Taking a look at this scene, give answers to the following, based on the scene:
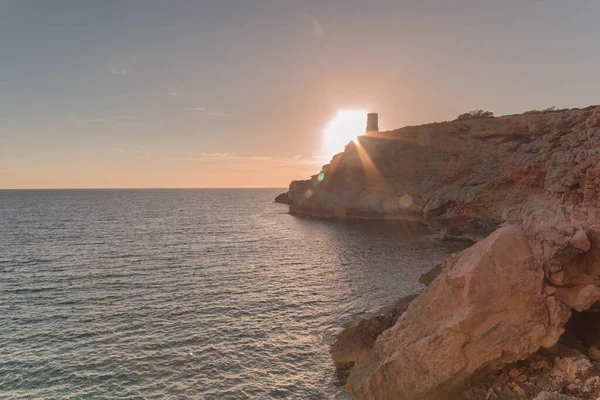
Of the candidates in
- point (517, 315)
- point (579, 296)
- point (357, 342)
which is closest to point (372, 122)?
point (357, 342)

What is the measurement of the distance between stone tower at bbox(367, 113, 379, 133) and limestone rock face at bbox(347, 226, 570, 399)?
265 ft

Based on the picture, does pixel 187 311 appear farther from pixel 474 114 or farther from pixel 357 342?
pixel 474 114

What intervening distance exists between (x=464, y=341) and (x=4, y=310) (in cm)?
2834

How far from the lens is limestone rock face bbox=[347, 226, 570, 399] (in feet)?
31.7

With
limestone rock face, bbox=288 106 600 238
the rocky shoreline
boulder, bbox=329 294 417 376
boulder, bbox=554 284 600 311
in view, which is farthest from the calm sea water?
limestone rock face, bbox=288 106 600 238

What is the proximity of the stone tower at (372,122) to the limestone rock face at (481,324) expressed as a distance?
80733mm

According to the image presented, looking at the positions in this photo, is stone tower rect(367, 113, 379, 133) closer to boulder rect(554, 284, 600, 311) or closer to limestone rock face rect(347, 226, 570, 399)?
limestone rock face rect(347, 226, 570, 399)

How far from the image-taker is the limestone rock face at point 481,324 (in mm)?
9656

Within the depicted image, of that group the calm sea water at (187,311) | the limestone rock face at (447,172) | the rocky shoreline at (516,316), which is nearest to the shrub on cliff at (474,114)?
the limestone rock face at (447,172)

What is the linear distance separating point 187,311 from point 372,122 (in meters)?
75.9

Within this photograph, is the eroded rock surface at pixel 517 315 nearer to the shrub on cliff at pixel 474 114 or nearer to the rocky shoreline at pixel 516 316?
the rocky shoreline at pixel 516 316

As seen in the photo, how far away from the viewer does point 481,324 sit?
9.88 meters

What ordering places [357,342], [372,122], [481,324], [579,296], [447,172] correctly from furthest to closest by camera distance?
[372,122] < [447,172] < [357,342] < [481,324] < [579,296]

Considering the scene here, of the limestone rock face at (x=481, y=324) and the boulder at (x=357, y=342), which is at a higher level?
the limestone rock face at (x=481, y=324)
